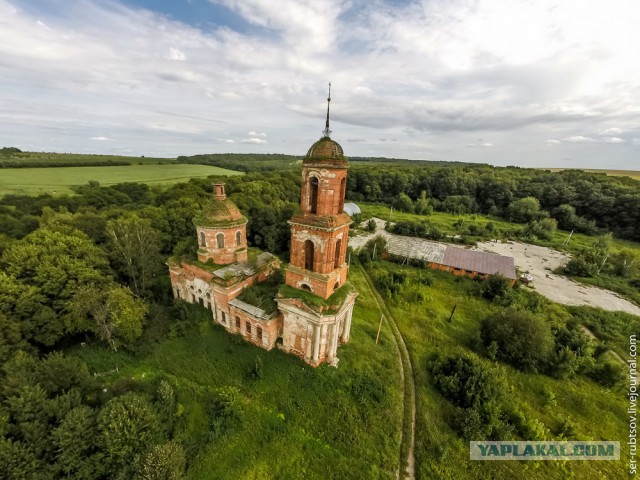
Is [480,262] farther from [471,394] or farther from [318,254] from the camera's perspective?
[318,254]

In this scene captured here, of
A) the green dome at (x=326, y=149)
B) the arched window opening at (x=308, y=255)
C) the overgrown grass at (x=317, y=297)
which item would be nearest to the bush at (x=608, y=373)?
the overgrown grass at (x=317, y=297)

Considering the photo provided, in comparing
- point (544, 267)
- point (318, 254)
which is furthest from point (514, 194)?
point (318, 254)

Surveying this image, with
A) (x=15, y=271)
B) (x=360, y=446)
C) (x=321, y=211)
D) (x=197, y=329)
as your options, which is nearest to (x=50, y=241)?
(x=15, y=271)

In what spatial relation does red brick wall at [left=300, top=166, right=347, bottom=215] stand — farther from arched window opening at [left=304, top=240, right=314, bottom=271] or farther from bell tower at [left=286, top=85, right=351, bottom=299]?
arched window opening at [left=304, top=240, right=314, bottom=271]

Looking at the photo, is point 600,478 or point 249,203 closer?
point 600,478

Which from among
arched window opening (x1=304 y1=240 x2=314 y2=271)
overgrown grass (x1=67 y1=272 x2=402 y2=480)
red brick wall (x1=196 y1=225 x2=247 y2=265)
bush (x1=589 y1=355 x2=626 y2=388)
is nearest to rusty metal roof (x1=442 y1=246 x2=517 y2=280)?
bush (x1=589 y1=355 x2=626 y2=388)

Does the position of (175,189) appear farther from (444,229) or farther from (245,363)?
(444,229)

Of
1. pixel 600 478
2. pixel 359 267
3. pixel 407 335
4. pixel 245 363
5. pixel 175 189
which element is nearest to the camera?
pixel 600 478

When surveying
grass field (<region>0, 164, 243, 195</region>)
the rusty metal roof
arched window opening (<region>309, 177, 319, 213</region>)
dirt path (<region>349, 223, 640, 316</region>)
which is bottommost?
dirt path (<region>349, 223, 640, 316</region>)
